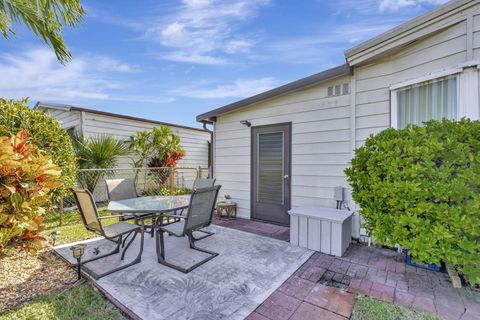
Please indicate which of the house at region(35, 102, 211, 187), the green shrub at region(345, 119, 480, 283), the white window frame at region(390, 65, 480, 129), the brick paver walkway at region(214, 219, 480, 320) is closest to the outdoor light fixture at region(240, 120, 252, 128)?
the house at region(35, 102, 211, 187)

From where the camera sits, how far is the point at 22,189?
2176mm

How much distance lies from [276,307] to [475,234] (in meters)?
1.99

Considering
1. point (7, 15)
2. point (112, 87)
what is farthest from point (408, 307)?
point (112, 87)

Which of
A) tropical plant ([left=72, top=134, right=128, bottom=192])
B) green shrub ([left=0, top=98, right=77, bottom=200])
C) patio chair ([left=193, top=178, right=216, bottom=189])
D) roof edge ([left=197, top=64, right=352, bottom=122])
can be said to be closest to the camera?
roof edge ([left=197, top=64, right=352, bottom=122])

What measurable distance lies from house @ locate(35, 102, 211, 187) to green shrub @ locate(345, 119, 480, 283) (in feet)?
18.4

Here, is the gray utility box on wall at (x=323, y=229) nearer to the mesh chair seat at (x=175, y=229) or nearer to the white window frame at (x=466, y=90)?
the mesh chair seat at (x=175, y=229)

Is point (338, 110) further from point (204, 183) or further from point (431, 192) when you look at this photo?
point (204, 183)

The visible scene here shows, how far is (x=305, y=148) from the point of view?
445cm

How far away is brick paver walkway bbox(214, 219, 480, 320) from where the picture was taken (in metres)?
2.08

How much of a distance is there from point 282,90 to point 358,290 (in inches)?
141

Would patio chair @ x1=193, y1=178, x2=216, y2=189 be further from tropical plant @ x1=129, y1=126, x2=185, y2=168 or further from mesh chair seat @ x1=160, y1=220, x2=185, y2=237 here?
tropical plant @ x1=129, y1=126, x2=185, y2=168

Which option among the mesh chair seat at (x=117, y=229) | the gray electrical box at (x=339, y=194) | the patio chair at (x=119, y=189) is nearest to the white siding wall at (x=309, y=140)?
the gray electrical box at (x=339, y=194)

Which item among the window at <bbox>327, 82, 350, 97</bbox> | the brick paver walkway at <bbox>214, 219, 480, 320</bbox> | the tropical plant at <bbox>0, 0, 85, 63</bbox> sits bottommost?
the brick paver walkway at <bbox>214, 219, 480, 320</bbox>

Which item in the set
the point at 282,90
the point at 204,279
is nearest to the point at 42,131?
the point at 204,279
